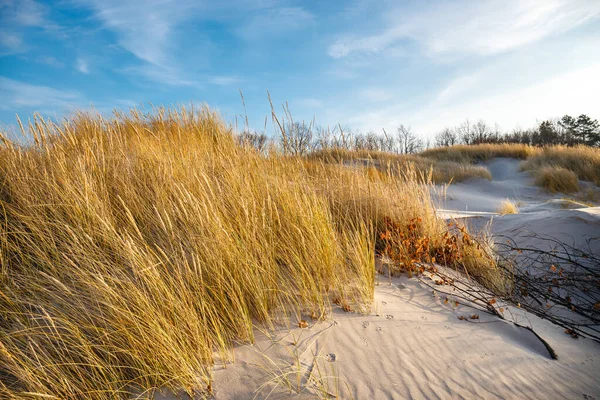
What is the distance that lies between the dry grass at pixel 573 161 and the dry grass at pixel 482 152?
3.45 ft

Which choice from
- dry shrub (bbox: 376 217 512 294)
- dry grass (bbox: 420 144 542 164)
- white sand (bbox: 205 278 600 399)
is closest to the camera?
white sand (bbox: 205 278 600 399)

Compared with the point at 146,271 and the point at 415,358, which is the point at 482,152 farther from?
the point at 146,271

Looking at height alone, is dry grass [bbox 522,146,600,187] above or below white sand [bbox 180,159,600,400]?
above

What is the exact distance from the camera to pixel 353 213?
3482 millimetres

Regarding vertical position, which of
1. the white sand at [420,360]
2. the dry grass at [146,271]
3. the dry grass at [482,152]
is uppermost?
the dry grass at [482,152]

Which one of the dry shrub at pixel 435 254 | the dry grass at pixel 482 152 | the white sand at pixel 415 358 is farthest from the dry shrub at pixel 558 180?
the white sand at pixel 415 358

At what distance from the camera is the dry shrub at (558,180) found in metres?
10.7

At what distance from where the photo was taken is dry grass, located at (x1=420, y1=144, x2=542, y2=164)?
1633 cm

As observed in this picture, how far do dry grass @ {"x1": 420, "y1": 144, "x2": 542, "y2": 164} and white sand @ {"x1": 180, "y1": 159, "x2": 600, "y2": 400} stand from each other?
15.9 metres

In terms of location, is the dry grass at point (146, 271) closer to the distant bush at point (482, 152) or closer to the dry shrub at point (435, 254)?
the dry shrub at point (435, 254)

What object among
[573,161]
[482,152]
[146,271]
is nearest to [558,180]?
[573,161]

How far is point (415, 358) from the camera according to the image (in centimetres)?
178

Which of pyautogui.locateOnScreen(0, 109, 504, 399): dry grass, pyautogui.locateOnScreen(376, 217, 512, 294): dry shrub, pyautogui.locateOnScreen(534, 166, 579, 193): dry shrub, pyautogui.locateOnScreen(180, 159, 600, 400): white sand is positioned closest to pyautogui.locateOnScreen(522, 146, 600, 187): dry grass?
pyautogui.locateOnScreen(534, 166, 579, 193): dry shrub

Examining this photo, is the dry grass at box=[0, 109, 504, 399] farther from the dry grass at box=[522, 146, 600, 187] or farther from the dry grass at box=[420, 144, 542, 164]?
the dry grass at box=[420, 144, 542, 164]
